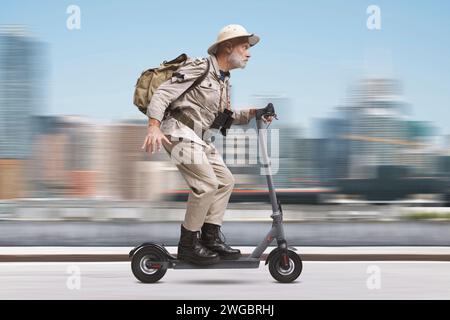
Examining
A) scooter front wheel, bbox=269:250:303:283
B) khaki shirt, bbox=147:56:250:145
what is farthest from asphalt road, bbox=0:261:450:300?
khaki shirt, bbox=147:56:250:145

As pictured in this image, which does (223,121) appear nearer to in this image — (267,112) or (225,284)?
(267,112)

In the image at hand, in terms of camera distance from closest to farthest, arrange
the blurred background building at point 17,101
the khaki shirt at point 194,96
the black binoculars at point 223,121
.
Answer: the khaki shirt at point 194,96
the black binoculars at point 223,121
the blurred background building at point 17,101

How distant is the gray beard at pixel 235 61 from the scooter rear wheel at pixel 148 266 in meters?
1.36

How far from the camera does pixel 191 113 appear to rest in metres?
4.92

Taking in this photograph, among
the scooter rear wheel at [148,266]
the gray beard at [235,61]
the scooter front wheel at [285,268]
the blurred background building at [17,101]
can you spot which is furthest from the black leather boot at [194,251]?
the blurred background building at [17,101]

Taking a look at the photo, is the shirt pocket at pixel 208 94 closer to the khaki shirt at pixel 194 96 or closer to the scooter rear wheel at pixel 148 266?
the khaki shirt at pixel 194 96

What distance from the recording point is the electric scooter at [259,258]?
16.2ft

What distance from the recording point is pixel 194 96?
4.92m

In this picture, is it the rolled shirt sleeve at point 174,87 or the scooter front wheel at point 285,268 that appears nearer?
the rolled shirt sleeve at point 174,87

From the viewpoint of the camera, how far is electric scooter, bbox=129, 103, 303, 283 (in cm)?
495

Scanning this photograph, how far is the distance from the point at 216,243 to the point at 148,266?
0.50m

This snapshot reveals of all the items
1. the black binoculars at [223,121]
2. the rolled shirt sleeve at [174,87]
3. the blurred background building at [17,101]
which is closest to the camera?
the rolled shirt sleeve at [174,87]
